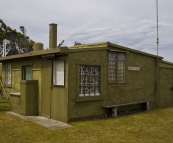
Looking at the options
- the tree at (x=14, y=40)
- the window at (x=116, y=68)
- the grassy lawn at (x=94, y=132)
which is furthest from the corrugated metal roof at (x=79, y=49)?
the tree at (x=14, y=40)

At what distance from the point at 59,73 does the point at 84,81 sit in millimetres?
982

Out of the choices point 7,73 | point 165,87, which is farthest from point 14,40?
point 165,87

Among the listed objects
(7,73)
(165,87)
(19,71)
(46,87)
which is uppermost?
(19,71)

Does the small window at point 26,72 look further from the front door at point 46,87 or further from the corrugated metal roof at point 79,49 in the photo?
the front door at point 46,87

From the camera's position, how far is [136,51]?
10438mm

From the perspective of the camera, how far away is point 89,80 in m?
8.28

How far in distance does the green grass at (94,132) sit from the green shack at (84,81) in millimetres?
873

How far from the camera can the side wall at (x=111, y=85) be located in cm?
778

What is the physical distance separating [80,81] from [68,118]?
4.61 feet

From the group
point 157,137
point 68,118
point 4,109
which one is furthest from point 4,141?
point 4,109

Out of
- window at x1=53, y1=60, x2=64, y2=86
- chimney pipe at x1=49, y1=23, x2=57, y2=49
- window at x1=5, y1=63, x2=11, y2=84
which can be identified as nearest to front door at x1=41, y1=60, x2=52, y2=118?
window at x1=53, y1=60, x2=64, y2=86

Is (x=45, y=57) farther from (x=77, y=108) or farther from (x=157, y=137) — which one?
(x=157, y=137)

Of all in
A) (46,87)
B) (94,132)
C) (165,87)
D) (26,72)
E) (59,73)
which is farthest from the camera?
(165,87)

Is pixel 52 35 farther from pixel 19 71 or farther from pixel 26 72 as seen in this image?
pixel 19 71
